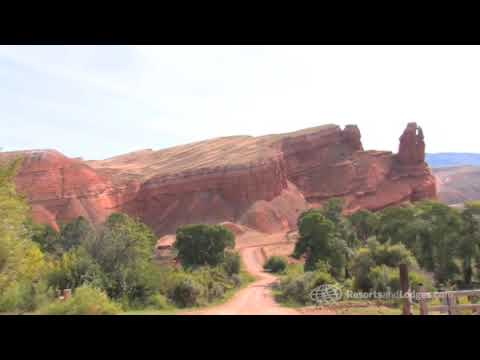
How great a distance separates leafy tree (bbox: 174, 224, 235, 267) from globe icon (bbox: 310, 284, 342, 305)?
14811 mm

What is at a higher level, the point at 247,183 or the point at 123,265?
the point at 247,183

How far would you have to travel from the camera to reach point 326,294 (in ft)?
64.7

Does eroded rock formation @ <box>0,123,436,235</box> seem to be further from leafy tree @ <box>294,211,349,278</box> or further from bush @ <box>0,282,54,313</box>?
bush @ <box>0,282,54,313</box>

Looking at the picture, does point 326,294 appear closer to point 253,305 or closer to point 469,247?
point 253,305

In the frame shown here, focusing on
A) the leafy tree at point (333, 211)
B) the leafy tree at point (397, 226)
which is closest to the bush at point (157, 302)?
the leafy tree at point (397, 226)

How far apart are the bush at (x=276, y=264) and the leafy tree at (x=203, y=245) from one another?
4661mm

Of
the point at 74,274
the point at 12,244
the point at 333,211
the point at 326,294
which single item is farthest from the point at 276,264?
the point at 12,244

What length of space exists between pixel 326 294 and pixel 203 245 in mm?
17517

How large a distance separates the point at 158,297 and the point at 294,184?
164 feet

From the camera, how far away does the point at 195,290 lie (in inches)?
814

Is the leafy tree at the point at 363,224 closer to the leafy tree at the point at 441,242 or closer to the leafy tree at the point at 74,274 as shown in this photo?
the leafy tree at the point at 441,242

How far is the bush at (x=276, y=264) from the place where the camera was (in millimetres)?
38656
